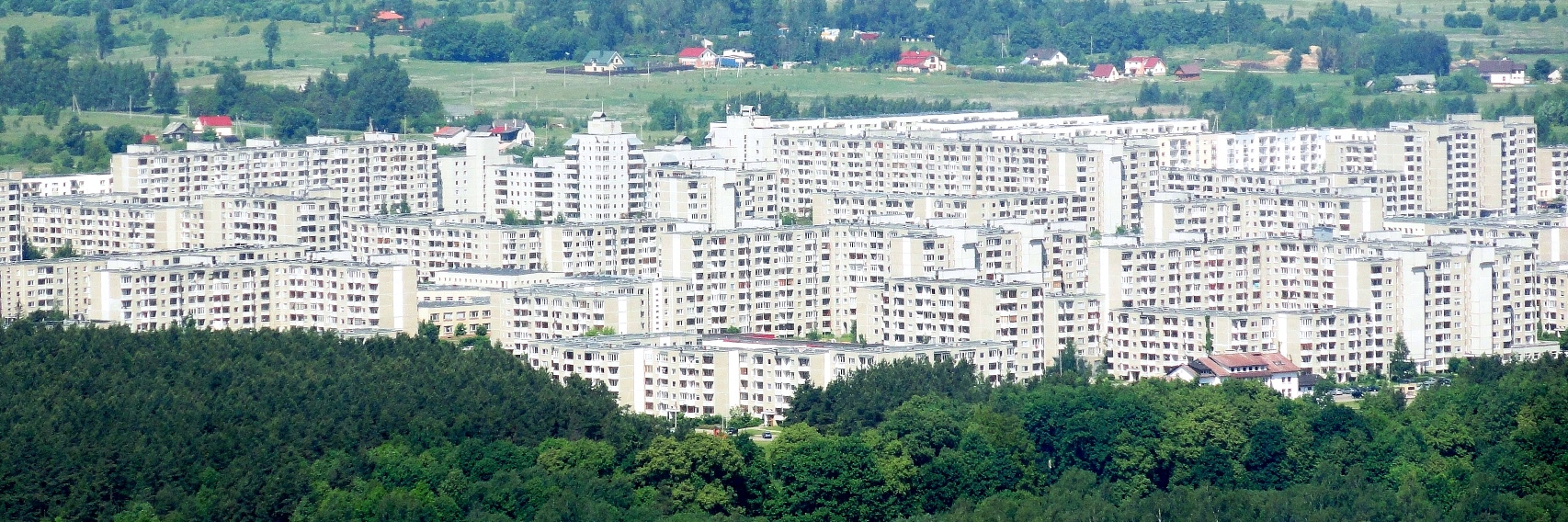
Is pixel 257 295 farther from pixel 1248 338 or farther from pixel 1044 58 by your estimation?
pixel 1044 58

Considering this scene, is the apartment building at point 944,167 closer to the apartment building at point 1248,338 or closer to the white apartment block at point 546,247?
the white apartment block at point 546,247

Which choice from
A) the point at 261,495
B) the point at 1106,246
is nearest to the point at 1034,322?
the point at 1106,246

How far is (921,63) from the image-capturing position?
322ft

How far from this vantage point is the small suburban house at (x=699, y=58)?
98188 mm

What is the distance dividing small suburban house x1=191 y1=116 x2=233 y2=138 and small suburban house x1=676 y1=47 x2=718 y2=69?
61.1 ft

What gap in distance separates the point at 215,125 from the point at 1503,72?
32414 mm

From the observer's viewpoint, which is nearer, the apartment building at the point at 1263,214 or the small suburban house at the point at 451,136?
the apartment building at the point at 1263,214

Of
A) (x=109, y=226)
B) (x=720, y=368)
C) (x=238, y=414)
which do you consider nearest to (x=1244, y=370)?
(x=720, y=368)

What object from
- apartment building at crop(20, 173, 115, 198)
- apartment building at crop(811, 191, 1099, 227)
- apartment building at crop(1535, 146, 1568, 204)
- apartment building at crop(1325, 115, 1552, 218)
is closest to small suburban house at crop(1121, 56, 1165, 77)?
apartment building at crop(1535, 146, 1568, 204)

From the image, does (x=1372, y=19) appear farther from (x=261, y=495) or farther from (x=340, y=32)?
(x=261, y=495)

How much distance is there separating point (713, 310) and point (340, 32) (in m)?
47.9

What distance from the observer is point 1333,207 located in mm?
63875

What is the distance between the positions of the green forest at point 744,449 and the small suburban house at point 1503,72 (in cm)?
4242

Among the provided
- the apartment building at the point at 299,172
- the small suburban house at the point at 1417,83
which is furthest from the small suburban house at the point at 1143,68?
the apartment building at the point at 299,172
